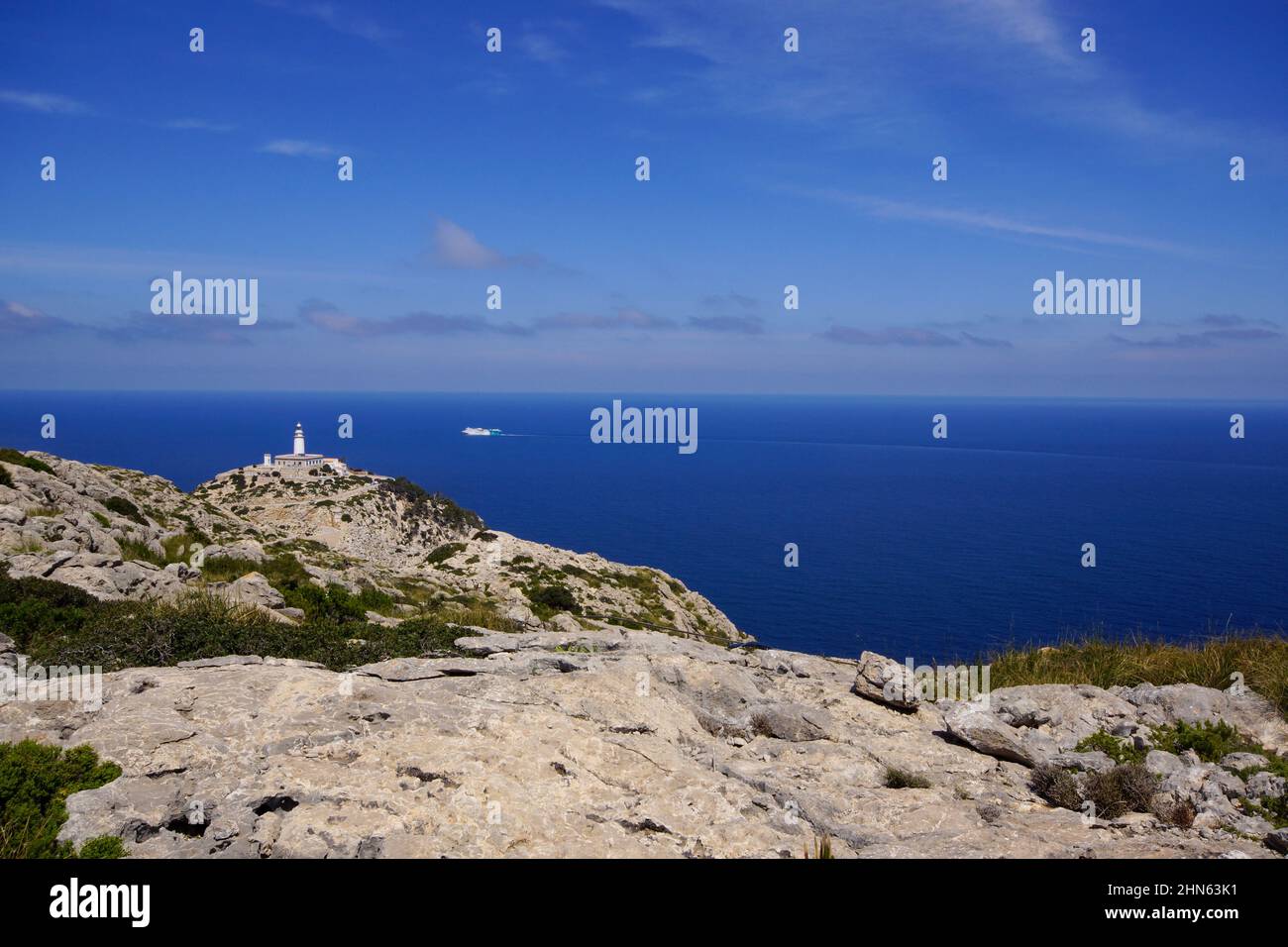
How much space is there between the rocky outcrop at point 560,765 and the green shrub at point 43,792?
8.1 inches

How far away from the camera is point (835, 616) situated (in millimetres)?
77812

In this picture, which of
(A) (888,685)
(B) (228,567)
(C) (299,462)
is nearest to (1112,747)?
(A) (888,685)

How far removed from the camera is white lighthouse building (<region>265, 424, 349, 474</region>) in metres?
83.0

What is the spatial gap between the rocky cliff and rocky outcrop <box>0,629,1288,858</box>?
32 mm

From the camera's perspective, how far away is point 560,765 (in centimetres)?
867

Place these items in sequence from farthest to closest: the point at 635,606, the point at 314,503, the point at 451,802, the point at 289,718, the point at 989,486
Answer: the point at 989,486 → the point at 314,503 → the point at 635,606 → the point at 289,718 → the point at 451,802

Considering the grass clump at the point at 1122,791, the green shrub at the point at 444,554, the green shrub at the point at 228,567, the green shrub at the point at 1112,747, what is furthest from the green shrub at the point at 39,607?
the green shrub at the point at 444,554

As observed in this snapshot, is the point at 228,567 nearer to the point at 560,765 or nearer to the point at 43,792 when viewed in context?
the point at 43,792

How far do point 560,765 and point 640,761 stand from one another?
962 mm

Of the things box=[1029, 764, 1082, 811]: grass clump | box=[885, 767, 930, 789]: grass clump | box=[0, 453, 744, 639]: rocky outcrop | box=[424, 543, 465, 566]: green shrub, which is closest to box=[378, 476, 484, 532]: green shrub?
box=[0, 453, 744, 639]: rocky outcrop

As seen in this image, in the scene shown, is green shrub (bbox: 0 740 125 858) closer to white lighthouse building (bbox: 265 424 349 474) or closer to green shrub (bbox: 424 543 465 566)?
green shrub (bbox: 424 543 465 566)
